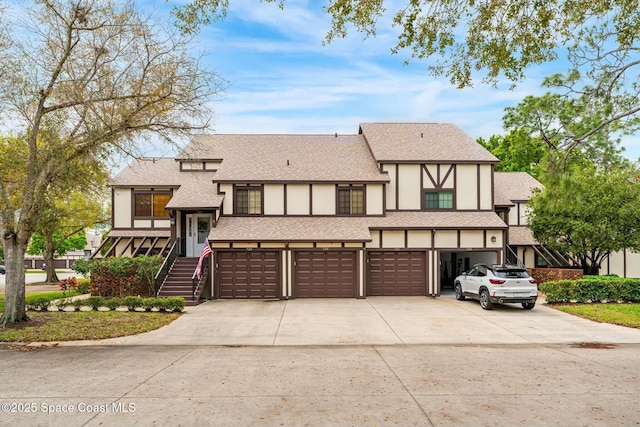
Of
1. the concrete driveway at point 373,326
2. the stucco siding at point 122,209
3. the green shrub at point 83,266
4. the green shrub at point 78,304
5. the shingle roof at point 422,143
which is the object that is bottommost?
the concrete driveway at point 373,326

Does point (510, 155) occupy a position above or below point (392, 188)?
above

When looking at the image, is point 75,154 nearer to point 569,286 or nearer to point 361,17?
point 361,17

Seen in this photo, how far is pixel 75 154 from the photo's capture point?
12.1 metres

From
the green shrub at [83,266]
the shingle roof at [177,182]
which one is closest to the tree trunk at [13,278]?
the green shrub at [83,266]

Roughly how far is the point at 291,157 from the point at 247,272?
22.4ft

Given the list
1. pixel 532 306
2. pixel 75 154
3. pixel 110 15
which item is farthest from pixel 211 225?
pixel 532 306

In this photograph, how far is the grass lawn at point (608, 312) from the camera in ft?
44.9

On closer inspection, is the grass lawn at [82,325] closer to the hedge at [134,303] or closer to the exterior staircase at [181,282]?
the hedge at [134,303]

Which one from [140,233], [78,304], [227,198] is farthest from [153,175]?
[78,304]

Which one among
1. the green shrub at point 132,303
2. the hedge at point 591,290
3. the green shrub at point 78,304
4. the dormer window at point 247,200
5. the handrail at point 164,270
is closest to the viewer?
the green shrub at point 78,304

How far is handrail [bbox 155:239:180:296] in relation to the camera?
18.4 metres

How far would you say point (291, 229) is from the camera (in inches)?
788

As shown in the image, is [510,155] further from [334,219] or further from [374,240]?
[334,219]

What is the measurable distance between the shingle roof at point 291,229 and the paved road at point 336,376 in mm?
6009
